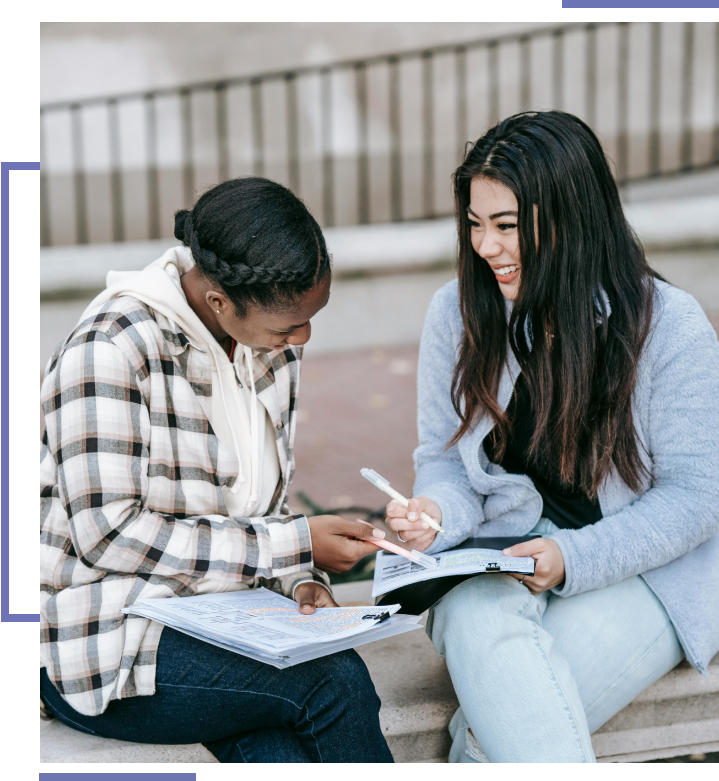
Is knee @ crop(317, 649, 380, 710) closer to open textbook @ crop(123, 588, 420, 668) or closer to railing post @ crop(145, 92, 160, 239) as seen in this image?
open textbook @ crop(123, 588, 420, 668)

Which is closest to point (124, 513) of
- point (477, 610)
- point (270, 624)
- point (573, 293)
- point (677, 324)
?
point (270, 624)

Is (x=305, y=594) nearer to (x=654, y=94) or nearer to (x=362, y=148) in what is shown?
(x=362, y=148)

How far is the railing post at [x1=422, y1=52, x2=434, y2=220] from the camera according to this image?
7109 mm

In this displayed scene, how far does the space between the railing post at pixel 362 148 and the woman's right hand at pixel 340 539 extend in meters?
5.63

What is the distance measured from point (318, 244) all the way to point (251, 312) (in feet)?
0.67

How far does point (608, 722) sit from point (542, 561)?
555 mm

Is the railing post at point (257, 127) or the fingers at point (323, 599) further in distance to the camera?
the railing post at point (257, 127)

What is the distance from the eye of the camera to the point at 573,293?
216cm

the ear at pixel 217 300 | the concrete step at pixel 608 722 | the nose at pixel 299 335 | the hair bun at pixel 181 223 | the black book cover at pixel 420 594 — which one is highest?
the hair bun at pixel 181 223

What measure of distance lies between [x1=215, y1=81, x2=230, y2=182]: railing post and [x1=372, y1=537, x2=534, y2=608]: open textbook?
17.2ft

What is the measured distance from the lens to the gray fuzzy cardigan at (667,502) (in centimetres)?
204

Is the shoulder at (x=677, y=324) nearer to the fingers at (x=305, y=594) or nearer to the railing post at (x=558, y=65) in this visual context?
the fingers at (x=305, y=594)

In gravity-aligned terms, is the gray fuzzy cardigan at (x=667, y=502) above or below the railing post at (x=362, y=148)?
below

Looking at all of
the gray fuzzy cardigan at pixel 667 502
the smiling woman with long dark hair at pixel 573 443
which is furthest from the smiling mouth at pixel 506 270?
the gray fuzzy cardigan at pixel 667 502
